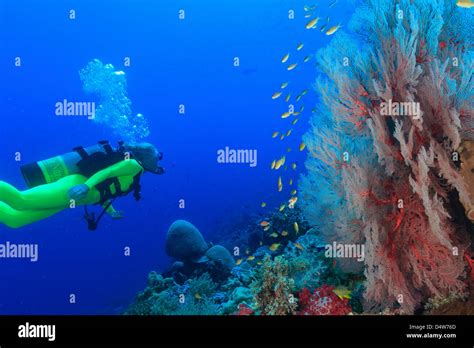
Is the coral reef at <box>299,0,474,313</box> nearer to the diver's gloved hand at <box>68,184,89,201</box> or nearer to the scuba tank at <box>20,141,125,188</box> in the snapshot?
the scuba tank at <box>20,141,125,188</box>

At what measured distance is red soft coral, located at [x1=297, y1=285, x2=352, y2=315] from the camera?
5363 millimetres

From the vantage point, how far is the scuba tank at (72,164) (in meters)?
6.47

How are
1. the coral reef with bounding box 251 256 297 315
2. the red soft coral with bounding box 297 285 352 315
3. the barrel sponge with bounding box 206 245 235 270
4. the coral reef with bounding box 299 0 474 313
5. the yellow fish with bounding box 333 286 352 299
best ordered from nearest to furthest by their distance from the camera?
1. the coral reef with bounding box 299 0 474 313
2. the red soft coral with bounding box 297 285 352 315
3. the coral reef with bounding box 251 256 297 315
4. the yellow fish with bounding box 333 286 352 299
5. the barrel sponge with bounding box 206 245 235 270

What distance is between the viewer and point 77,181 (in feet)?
21.6

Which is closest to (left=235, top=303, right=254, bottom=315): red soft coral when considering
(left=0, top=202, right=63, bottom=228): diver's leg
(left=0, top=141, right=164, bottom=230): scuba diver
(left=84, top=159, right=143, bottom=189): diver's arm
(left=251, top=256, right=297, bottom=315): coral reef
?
(left=251, top=256, right=297, bottom=315): coral reef

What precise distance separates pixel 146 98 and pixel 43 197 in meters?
57.7

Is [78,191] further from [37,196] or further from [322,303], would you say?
A: [322,303]

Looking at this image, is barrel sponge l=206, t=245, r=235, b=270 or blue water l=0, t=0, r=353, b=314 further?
blue water l=0, t=0, r=353, b=314

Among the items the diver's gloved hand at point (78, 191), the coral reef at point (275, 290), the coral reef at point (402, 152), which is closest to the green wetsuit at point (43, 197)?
the diver's gloved hand at point (78, 191)

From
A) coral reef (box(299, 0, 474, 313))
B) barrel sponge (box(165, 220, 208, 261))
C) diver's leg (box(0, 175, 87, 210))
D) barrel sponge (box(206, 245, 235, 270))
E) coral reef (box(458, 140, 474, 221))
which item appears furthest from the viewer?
barrel sponge (box(165, 220, 208, 261))

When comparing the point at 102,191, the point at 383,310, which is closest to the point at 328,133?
the point at 383,310

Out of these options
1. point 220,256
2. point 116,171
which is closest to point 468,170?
point 116,171

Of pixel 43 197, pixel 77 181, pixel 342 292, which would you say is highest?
pixel 77 181

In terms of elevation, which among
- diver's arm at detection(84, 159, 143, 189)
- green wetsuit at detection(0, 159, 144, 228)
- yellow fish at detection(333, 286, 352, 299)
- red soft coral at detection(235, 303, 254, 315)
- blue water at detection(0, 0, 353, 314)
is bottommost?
red soft coral at detection(235, 303, 254, 315)
